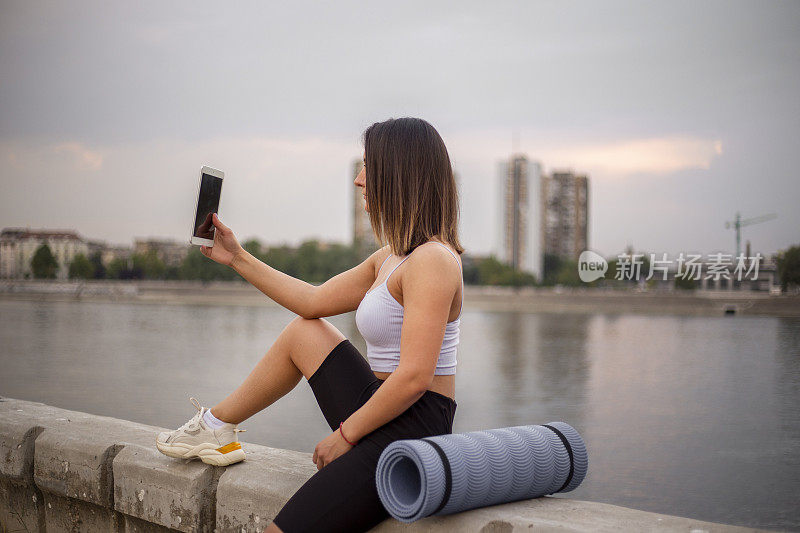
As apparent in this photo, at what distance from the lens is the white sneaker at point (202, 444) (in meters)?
2.12

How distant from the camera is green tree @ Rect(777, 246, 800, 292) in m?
19.0

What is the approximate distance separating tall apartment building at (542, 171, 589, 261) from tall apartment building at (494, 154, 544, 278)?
25.4ft

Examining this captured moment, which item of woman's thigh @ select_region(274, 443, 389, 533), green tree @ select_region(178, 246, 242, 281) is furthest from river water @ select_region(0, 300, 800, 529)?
green tree @ select_region(178, 246, 242, 281)

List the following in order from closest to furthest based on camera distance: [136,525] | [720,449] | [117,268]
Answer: [136,525] < [720,449] < [117,268]

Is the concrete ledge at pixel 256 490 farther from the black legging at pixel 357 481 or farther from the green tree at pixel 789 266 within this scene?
the green tree at pixel 789 266

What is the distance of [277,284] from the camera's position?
2264 mm

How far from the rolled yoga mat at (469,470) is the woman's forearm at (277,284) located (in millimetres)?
642

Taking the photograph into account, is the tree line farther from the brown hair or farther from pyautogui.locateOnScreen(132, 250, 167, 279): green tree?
the brown hair

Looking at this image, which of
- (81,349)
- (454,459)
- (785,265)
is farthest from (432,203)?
(785,265)

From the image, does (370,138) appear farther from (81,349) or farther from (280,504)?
(81,349)

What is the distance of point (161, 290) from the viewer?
6006 cm

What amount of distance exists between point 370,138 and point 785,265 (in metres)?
19.8

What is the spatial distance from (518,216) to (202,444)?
320 feet

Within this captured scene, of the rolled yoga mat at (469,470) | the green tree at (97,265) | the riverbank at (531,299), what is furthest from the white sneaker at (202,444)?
the green tree at (97,265)
